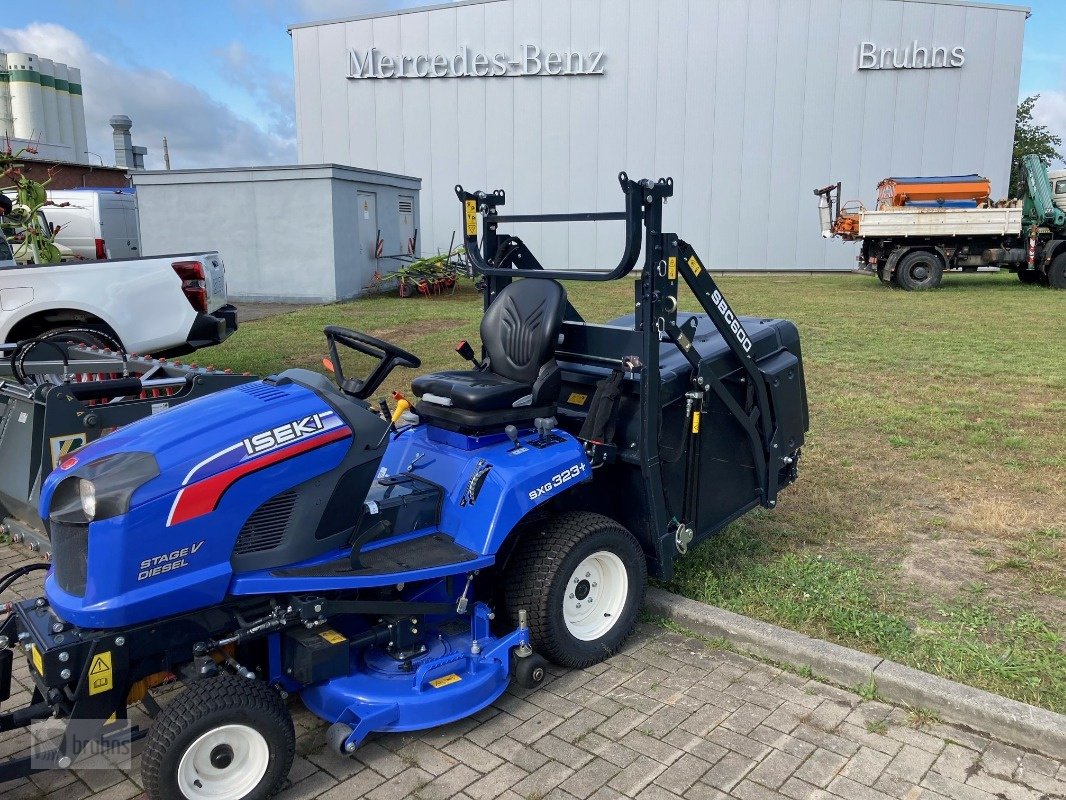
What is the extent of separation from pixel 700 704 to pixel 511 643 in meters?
0.76

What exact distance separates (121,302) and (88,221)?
12.0 meters

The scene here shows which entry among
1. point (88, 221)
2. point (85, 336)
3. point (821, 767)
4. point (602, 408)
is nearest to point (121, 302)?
point (85, 336)

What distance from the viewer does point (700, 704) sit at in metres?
3.40

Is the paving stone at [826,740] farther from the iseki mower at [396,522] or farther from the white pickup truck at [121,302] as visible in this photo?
the white pickup truck at [121,302]

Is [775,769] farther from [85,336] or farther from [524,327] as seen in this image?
[85,336]

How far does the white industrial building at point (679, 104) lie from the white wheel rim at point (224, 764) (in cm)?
2280

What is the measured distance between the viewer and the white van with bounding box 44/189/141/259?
1773cm

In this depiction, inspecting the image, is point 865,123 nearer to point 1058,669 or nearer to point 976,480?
point 976,480

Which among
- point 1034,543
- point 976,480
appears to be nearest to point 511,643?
point 1034,543

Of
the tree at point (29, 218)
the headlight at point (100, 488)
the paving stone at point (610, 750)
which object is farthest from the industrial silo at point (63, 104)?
the paving stone at point (610, 750)

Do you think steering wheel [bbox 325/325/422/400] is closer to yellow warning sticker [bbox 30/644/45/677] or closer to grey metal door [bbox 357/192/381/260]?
yellow warning sticker [bbox 30/644/45/677]

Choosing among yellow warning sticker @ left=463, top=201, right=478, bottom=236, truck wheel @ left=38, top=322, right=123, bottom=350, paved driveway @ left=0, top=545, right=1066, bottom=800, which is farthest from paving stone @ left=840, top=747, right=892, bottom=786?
truck wheel @ left=38, top=322, right=123, bottom=350

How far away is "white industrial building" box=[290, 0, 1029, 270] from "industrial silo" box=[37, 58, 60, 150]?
44.5 feet

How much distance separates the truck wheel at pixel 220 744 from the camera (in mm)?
2572
